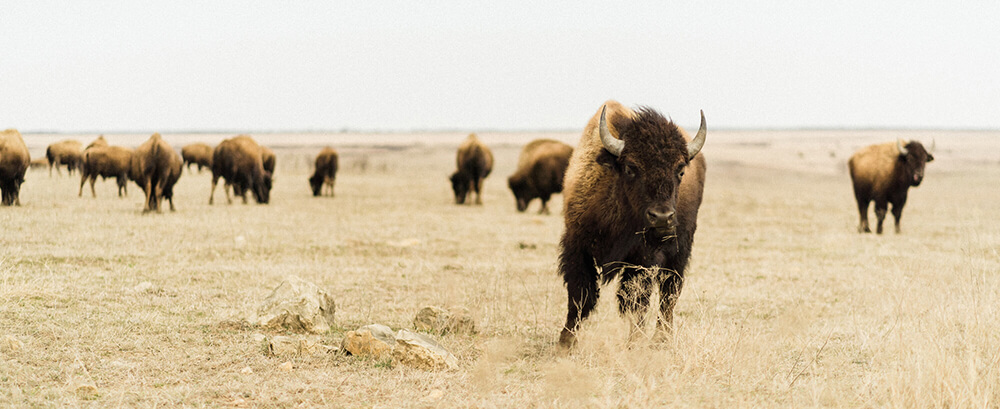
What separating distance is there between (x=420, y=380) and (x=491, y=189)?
2770 centimetres

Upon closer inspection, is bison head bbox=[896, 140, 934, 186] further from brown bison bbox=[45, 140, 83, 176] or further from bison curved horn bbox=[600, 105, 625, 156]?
brown bison bbox=[45, 140, 83, 176]

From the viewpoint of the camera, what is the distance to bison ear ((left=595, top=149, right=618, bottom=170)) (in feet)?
18.2

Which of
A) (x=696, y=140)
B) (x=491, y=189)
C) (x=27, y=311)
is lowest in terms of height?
(x=491, y=189)

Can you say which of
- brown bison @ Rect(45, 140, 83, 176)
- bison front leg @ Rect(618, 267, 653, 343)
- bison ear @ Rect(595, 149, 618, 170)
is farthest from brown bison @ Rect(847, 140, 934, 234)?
brown bison @ Rect(45, 140, 83, 176)

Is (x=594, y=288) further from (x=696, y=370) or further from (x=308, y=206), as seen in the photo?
(x=308, y=206)

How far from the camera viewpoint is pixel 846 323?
7.22 metres

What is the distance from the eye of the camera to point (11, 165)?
1606cm

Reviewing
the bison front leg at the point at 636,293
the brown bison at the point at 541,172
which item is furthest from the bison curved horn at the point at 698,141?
the brown bison at the point at 541,172

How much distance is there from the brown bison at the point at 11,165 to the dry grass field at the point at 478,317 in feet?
3.87

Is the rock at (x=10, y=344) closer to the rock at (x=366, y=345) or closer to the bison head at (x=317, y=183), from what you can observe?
the rock at (x=366, y=345)

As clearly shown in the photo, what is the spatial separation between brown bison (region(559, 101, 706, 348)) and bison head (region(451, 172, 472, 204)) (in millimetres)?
Answer: 17157

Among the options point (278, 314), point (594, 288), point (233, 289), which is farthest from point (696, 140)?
point (233, 289)

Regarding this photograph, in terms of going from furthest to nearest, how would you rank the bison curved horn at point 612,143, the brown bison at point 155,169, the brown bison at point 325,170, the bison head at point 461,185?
the brown bison at point 325,170 < the bison head at point 461,185 < the brown bison at point 155,169 < the bison curved horn at point 612,143

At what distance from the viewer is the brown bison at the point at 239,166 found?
70.2ft
